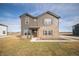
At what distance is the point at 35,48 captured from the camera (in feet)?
9.96

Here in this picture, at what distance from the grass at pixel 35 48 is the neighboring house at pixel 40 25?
0.16m

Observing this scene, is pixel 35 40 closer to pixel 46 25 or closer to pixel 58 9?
pixel 46 25

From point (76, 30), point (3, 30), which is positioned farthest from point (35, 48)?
point (76, 30)

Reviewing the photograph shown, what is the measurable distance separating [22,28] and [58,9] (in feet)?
2.30

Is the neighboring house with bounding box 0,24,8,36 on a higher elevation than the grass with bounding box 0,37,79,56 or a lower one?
higher

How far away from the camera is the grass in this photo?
302 cm

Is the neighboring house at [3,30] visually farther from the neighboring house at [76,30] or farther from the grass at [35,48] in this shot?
the neighboring house at [76,30]

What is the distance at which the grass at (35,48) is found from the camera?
3018mm

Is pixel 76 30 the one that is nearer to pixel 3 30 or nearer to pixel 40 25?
pixel 40 25

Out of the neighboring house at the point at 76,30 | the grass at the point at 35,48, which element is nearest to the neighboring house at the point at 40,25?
the grass at the point at 35,48

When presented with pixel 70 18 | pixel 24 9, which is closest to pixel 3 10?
pixel 24 9

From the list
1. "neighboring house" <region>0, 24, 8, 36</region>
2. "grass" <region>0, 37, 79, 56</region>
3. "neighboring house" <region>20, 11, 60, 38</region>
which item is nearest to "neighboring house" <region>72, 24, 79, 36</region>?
"grass" <region>0, 37, 79, 56</region>

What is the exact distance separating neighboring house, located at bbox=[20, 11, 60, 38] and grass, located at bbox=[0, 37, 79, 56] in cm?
16

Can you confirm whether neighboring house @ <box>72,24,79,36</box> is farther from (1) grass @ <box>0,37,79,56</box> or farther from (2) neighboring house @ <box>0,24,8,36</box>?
(2) neighboring house @ <box>0,24,8,36</box>
